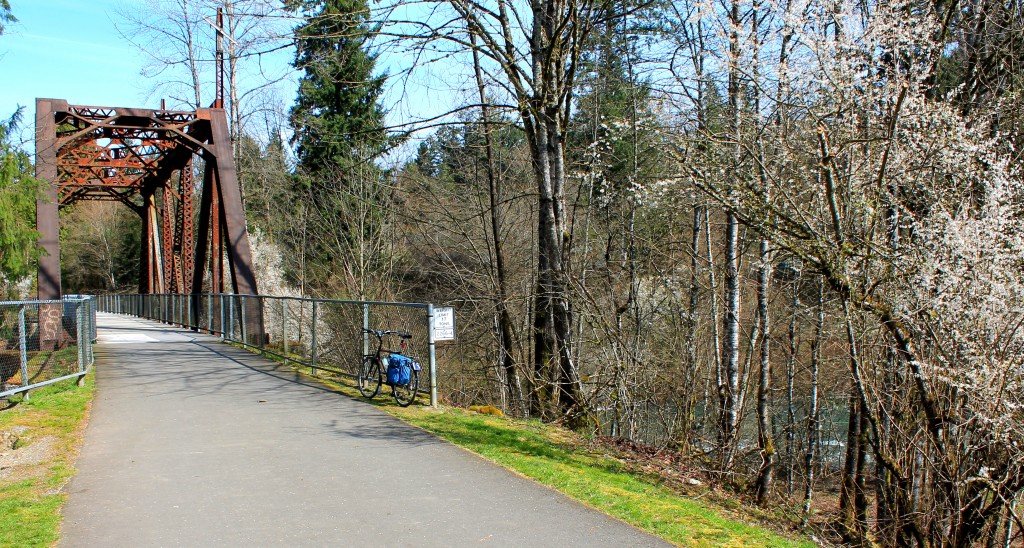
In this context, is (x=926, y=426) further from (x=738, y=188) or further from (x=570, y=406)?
(x=570, y=406)

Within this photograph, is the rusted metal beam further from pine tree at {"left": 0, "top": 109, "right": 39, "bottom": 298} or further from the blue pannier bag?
the blue pannier bag

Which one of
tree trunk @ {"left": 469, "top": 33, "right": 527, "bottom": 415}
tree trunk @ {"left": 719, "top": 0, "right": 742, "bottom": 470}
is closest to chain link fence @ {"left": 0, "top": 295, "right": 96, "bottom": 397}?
tree trunk @ {"left": 469, "top": 33, "right": 527, "bottom": 415}

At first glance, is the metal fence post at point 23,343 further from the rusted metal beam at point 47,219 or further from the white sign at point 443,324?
the rusted metal beam at point 47,219

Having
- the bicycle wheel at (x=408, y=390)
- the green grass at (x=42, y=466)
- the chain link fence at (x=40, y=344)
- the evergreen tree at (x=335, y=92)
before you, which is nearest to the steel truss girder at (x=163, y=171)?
the evergreen tree at (x=335, y=92)

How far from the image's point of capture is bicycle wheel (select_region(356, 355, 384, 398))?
10109 mm

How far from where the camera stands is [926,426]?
6906 mm

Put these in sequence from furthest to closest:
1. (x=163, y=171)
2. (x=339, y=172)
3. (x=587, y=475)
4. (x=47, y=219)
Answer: (x=163, y=171)
(x=339, y=172)
(x=47, y=219)
(x=587, y=475)

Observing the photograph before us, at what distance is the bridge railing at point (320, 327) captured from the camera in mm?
10727

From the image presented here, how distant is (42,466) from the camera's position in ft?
21.7

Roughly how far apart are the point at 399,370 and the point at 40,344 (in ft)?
16.5

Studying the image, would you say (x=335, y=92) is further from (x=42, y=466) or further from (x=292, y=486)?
(x=292, y=486)

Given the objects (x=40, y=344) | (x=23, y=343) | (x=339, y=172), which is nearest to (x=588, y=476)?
(x=23, y=343)

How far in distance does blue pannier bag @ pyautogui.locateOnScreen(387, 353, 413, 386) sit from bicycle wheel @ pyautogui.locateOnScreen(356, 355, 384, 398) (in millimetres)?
390

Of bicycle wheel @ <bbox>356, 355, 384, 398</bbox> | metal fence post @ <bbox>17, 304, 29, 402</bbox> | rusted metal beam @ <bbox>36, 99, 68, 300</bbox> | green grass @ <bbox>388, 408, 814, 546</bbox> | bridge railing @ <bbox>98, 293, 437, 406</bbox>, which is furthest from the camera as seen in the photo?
rusted metal beam @ <bbox>36, 99, 68, 300</bbox>
